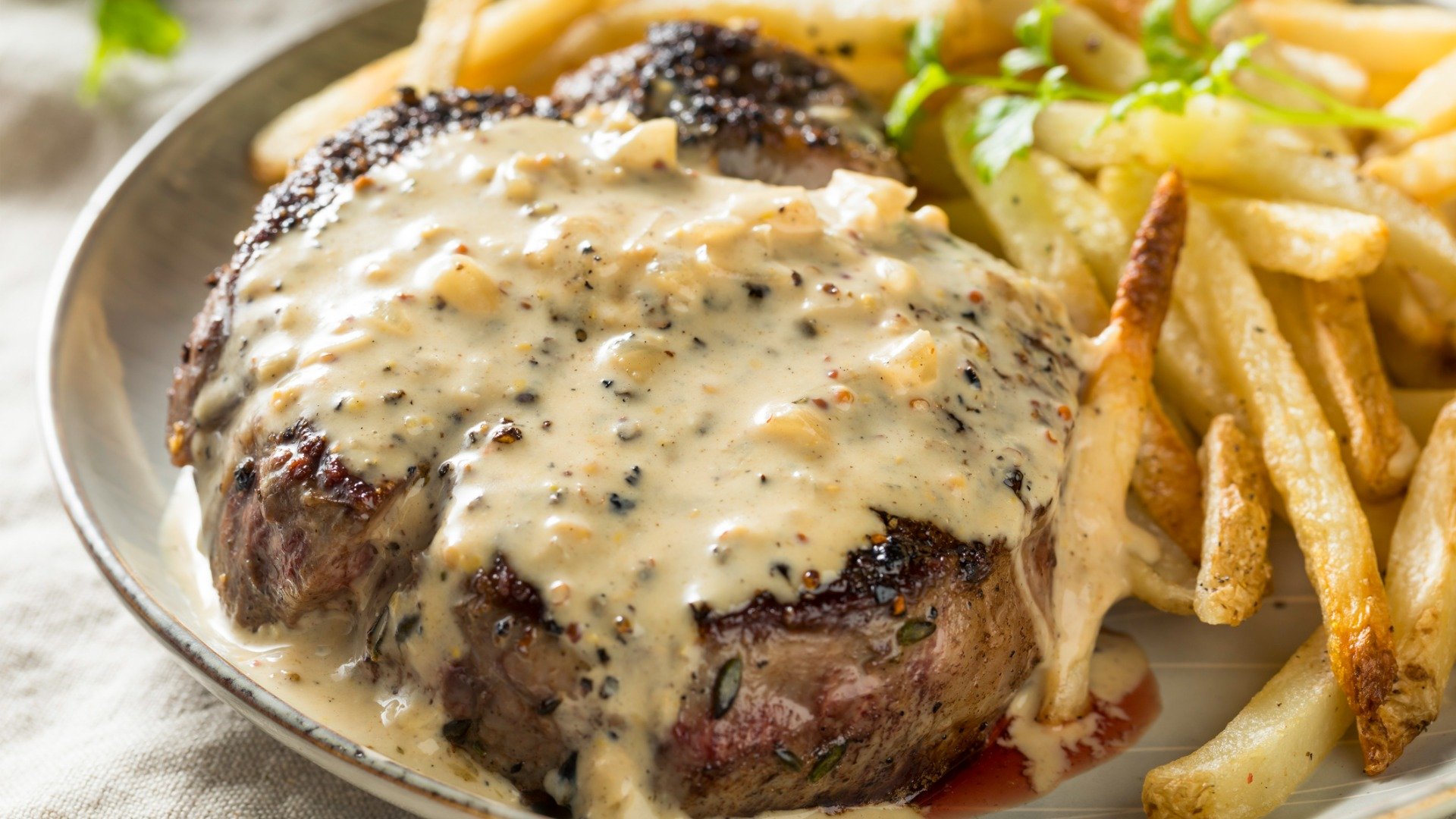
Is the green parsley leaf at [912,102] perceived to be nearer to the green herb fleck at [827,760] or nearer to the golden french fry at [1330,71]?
the golden french fry at [1330,71]

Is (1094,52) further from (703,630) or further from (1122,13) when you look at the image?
(703,630)

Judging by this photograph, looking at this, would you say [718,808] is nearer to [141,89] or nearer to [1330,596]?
[1330,596]

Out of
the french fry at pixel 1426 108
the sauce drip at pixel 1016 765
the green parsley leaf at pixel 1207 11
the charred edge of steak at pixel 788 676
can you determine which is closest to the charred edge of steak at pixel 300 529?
the charred edge of steak at pixel 788 676

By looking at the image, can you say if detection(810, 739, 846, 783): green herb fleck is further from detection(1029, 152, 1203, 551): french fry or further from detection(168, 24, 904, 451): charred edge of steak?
detection(168, 24, 904, 451): charred edge of steak

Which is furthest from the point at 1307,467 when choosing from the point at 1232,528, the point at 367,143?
the point at 367,143

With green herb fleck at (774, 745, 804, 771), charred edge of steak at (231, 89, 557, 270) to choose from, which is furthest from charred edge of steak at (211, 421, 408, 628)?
green herb fleck at (774, 745, 804, 771)

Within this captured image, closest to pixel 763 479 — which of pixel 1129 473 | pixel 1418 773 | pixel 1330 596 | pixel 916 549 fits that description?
pixel 916 549
